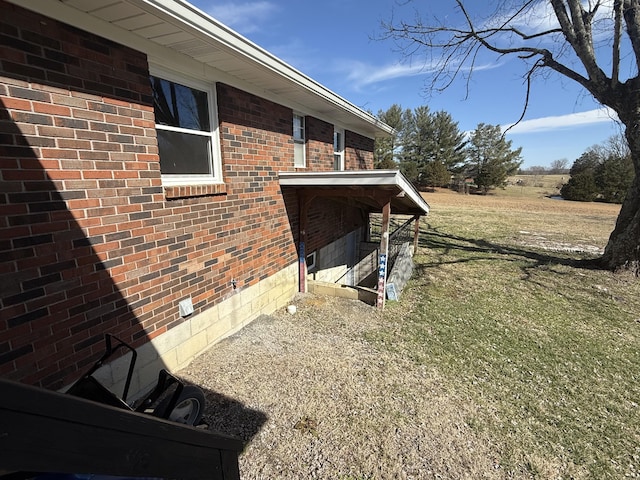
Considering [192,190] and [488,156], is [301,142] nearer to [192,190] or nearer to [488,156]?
[192,190]

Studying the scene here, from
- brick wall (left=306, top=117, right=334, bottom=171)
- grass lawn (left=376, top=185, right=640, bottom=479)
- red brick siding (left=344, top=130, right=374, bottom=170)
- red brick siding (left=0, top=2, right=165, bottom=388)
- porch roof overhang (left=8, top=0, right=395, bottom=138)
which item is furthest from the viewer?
red brick siding (left=344, top=130, right=374, bottom=170)

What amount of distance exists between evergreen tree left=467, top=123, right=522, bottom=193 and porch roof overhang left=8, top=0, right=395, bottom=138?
3591 cm

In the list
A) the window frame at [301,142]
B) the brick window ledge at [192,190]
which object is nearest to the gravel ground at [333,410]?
the brick window ledge at [192,190]

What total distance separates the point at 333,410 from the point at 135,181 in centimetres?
314

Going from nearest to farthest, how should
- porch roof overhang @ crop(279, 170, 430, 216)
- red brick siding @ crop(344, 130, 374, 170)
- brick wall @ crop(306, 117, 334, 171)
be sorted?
1. porch roof overhang @ crop(279, 170, 430, 216)
2. brick wall @ crop(306, 117, 334, 171)
3. red brick siding @ crop(344, 130, 374, 170)

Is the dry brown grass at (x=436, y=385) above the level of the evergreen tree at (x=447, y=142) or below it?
below

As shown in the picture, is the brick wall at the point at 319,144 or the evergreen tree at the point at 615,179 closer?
the brick wall at the point at 319,144

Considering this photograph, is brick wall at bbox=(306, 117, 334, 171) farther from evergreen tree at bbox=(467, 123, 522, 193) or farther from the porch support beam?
evergreen tree at bbox=(467, 123, 522, 193)

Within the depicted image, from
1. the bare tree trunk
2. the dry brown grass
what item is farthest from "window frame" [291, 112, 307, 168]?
the bare tree trunk

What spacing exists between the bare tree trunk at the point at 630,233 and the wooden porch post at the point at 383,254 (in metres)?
6.75

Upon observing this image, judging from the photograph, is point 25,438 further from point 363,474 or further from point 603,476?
point 603,476

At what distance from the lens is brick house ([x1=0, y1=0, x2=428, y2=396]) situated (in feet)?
7.57

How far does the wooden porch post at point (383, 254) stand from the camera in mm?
5492

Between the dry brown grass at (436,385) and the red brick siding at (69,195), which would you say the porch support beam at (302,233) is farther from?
the red brick siding at (69,195)
